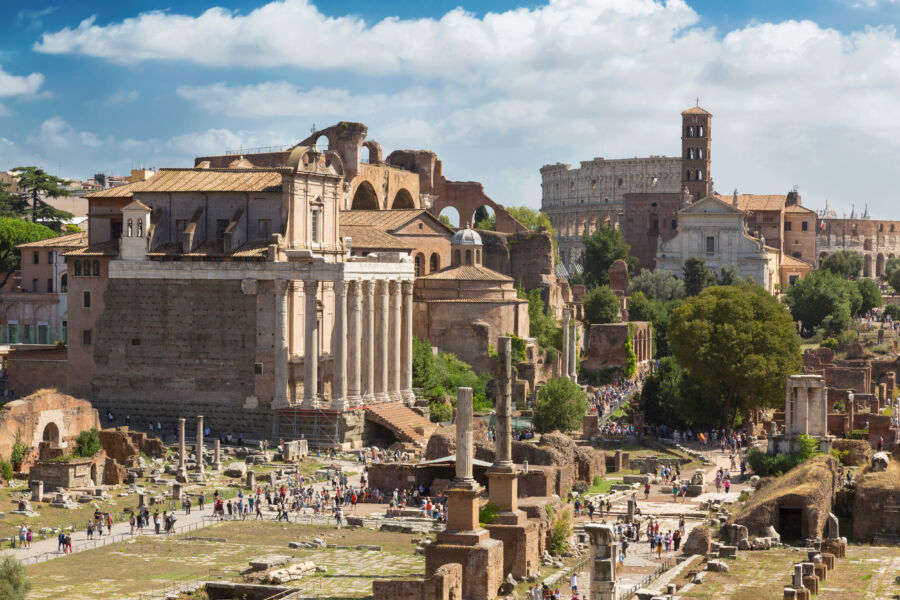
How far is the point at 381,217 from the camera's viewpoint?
7325cm

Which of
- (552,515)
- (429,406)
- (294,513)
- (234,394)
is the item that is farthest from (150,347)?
(552,515)

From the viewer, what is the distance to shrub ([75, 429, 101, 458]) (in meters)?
50.4

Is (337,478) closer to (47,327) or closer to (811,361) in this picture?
(47,327)

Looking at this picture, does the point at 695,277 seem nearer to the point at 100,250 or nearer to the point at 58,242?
the point at 58,242

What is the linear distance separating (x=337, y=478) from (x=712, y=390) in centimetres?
1813

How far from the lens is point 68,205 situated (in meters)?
97.9

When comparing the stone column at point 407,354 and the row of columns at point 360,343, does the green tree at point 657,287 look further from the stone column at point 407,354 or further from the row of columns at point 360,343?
the stone column at point 407,354

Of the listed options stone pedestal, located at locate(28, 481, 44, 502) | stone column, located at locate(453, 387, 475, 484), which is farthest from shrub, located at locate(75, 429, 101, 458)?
stone column, located at locate(453, 387, 475, 484)

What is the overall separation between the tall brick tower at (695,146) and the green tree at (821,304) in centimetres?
2309

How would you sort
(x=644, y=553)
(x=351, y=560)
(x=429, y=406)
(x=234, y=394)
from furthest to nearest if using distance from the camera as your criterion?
(x=429, y=406) → (x=234, y=394) → (x=644, y=553) → (x=351, y=560)

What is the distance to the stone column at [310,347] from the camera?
55969 mm

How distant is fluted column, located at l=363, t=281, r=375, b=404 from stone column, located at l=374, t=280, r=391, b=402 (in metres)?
0.40

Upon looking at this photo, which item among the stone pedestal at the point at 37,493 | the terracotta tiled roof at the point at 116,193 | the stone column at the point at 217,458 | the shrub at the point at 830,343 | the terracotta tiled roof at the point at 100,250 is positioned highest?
the terracotta tiled roof at the point at 116,193

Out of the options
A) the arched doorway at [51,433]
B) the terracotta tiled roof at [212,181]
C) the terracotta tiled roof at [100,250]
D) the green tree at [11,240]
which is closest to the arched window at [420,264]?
the terracotta tiled roof at [212,181]
